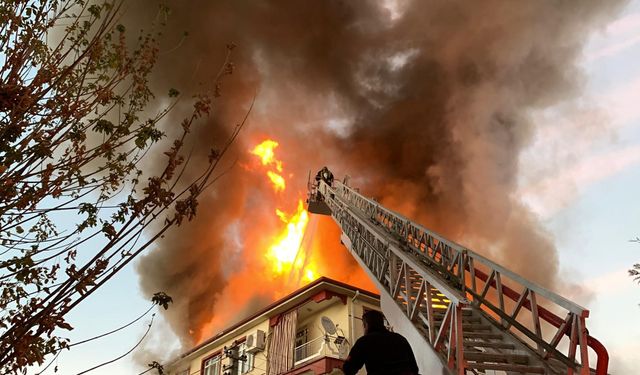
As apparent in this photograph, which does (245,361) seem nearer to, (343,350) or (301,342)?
(301,342)

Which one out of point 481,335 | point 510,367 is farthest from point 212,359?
point 510,367

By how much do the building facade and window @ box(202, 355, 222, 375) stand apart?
0.94 meters

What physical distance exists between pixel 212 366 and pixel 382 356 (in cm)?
1961

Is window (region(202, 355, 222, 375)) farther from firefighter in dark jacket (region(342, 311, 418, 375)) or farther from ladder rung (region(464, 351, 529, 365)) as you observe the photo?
firefighter in dark jacket (region(342, 311, 418, 375))

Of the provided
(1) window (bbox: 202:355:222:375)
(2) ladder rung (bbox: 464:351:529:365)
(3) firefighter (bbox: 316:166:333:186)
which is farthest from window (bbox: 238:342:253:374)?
(2) ladder rung (bbox: 464:351:529:365)

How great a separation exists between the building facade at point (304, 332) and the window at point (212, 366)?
938 millimetres

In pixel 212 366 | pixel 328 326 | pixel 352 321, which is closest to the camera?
pixel 328 326

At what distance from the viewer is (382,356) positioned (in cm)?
396

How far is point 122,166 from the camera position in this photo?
444 centimetres

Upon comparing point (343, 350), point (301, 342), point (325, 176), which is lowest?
point (343, 350)

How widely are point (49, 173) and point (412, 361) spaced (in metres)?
3.40

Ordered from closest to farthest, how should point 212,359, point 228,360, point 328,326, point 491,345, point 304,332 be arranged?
point 491,345 → point 328,326 → point 304,332 → point 228,360 → point 212,359

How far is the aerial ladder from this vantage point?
5.89 metres

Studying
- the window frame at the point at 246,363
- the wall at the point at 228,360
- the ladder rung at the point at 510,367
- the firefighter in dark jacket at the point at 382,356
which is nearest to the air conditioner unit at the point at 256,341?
the wall at the point at 228,360
